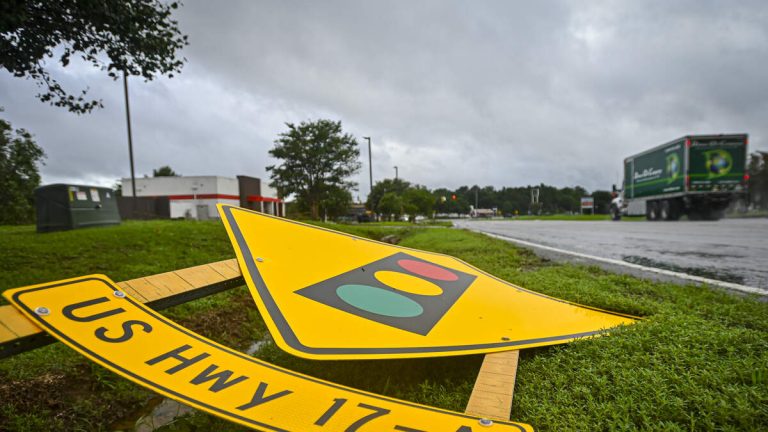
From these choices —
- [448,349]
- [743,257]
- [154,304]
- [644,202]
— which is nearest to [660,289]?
[448,349]

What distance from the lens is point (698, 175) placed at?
1789 cm

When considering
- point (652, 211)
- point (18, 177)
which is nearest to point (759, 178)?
point (652, 211)

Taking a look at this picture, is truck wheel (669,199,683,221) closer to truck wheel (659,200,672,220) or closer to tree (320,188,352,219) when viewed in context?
truck wheel (659,200,672,220)

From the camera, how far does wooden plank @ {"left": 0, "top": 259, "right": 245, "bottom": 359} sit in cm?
150

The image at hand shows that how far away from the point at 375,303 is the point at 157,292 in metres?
1.32

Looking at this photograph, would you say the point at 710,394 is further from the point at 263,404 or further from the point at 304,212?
the point at 304,212

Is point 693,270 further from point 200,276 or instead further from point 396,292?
point 200,276

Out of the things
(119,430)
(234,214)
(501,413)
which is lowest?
(119,430)

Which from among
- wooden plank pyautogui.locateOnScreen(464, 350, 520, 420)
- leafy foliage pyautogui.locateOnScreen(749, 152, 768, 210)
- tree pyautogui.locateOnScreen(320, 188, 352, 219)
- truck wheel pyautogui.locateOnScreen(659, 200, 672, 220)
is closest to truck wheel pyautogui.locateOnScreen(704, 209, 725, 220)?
truck wheel pyautogui.locateOnScreen(659, 200, 672, 220)

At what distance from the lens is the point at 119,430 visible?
7.54 feet

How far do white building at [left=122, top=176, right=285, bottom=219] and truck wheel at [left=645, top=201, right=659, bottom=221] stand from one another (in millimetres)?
35119

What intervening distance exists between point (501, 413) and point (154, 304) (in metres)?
1.94

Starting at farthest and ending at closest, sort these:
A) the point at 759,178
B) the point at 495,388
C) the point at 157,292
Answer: the point at 759,178 → the point at 157,292 → the point at 495,388

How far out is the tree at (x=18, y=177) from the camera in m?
21.3
